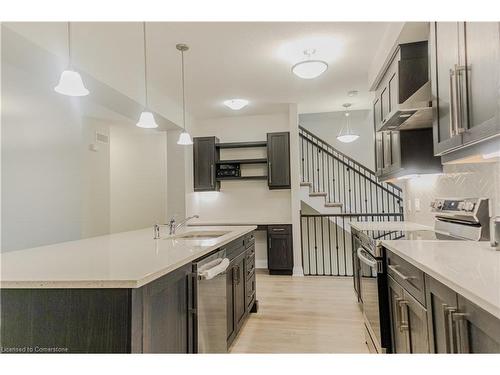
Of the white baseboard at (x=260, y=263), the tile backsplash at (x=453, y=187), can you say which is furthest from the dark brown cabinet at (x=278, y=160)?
the tile backsplash at (x=453, y=187)

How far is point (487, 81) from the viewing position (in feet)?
4.30

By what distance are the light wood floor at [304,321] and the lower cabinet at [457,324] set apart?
1.40 meters

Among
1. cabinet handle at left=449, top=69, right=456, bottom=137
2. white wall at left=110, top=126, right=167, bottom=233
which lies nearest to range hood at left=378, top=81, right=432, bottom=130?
cabinet handle at left=449, top=69, right=456, bottom=137

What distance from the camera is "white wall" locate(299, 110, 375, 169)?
6.88 m

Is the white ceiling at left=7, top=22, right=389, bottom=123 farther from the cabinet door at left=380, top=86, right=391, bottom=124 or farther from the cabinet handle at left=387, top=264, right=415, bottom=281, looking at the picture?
the cabinet handle at left=387, top=264, right=415, bottom=281

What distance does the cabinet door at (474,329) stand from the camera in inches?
35.6

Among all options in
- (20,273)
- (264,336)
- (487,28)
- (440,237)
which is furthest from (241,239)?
(487,28)

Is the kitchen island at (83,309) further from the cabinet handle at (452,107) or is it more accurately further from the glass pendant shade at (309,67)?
the glass pendant shade at (309,67)

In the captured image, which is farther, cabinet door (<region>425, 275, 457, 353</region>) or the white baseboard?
the white baseboard

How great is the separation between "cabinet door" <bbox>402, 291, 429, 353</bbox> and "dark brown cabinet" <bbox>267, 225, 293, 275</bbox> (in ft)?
10.9

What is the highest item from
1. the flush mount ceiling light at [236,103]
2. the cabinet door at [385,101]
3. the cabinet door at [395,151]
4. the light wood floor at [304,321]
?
the flush mount ceiling light at [236,103]

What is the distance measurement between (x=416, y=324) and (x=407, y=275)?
243 mm

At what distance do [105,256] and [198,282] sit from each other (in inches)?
21.4
